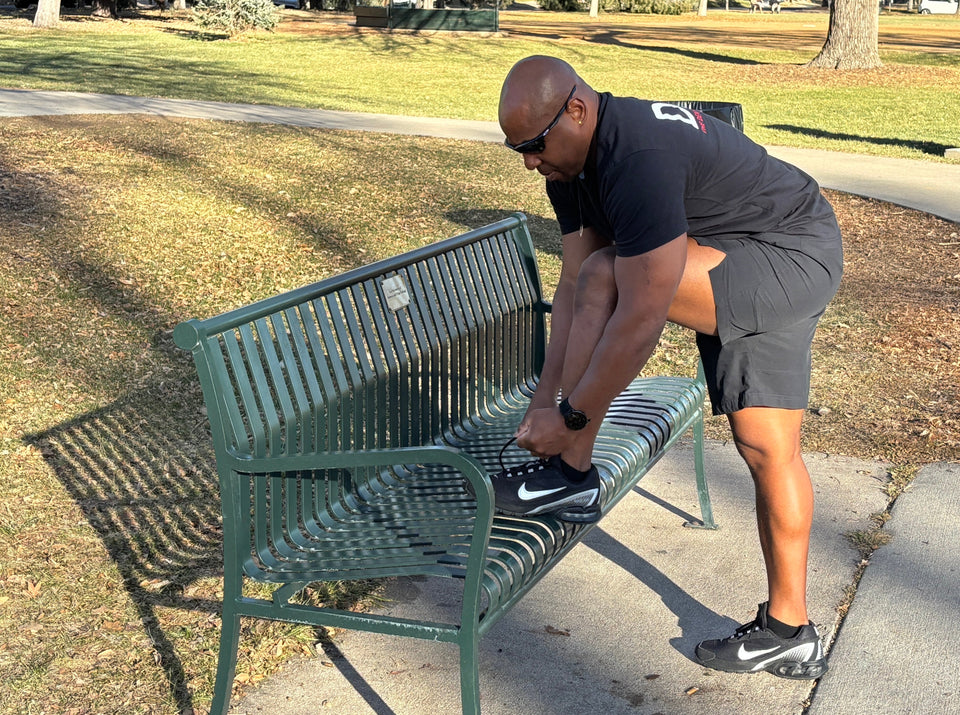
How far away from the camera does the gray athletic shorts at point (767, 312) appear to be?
2885 millimetres

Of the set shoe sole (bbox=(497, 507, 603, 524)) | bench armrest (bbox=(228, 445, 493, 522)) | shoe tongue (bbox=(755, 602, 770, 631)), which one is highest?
bench armrest (bbox=(228, 445, 493, 522))

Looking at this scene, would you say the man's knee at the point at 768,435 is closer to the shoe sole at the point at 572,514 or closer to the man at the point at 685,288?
the man at the point at 685,288

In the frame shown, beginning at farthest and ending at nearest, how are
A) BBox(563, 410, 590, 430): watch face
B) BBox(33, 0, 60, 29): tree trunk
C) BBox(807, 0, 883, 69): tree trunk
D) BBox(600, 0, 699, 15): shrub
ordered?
BBox(600, 0, 699, 15): shrub → BBox(33, 0, 60, 29): tree trunk → BBox(807, 0, 883, 69): tree trunk → BBox(563, 410, 590, 430): watch face

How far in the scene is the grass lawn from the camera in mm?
3340

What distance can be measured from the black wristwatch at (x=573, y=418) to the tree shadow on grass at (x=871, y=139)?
493 inches

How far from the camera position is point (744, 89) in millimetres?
22062

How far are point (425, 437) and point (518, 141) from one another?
124 cm

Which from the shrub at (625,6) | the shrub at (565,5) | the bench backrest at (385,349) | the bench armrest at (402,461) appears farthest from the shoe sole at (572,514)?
the shrub at (565,5)

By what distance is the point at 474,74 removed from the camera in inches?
955

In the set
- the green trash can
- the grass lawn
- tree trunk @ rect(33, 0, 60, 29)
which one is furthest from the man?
tree trunk @ rect(33, 0, 60, 29)

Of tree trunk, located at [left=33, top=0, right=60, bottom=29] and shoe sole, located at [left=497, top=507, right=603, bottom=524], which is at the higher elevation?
tree trunk, located at [left=33, top=0, right=60, bottom=29]

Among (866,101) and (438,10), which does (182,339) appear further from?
(438,10)

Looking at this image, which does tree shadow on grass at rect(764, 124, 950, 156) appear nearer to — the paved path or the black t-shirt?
the paved path

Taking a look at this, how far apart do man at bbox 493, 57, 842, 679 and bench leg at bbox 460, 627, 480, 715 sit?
49 cm
